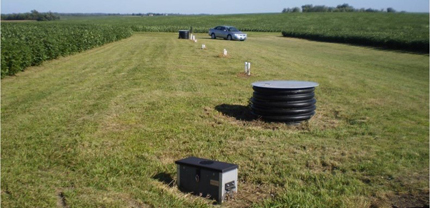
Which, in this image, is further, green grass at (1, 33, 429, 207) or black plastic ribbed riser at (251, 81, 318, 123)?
black plastic ribbed riser at (251, 81, 318, 123)

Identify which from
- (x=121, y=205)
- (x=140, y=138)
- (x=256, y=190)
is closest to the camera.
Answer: (x=121, y=205)

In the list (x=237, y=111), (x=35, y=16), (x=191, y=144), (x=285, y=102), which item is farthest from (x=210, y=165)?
(x=35, y=16)

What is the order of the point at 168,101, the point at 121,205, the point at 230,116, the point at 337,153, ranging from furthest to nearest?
the point at 168,101 < the point at 230,116 < the point at 337,153 < the point at 121,205

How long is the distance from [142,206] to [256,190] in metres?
1.38

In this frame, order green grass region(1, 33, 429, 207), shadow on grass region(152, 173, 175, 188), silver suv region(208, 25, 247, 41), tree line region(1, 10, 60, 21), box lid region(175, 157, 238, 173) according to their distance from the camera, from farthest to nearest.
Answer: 1. tree line region(1, 10, 60, 21)
2. silver suv region(208, 25, 247, 41)
3. shadow on grass region(152, 173, 175, 188)
4. green grass region(1, 33, 429, 207)
5. box lid region(175, 157, 238, 173)

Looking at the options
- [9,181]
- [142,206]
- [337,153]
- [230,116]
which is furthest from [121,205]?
[230,116]

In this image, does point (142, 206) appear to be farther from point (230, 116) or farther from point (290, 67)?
point (290, 67)

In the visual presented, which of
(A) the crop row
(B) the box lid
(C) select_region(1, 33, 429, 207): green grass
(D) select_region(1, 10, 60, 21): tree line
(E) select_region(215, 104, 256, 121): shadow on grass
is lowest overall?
(C) select_region(1, 33, 429, 207): green grass

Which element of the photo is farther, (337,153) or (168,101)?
(168,101)

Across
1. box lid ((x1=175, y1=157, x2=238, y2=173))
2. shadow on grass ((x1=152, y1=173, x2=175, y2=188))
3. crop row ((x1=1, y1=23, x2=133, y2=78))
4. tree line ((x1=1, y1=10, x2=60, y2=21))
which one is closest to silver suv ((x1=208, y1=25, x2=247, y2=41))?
crop row ((x1=1, y1=23, x2=133, y2=78))

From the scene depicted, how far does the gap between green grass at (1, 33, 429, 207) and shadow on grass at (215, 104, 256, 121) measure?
0.20 feet

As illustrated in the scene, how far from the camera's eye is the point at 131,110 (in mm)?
9227

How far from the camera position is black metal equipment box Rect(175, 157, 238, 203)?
5039 mm

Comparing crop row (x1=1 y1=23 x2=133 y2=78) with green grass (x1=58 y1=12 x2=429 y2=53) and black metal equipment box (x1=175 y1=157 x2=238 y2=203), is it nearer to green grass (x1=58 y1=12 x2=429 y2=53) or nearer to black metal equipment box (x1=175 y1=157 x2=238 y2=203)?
black metal equipment box (x1=175 y1=157 x2=238 y2=203)
